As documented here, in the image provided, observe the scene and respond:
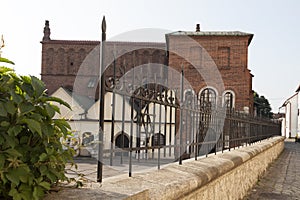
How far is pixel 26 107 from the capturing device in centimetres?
175

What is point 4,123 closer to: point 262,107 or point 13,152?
point 13,152

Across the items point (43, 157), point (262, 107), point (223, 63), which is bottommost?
point (43, 157)

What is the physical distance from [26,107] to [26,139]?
0.56 ft

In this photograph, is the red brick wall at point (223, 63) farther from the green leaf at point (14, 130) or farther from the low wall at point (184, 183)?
the green leaf at point (14, 130)

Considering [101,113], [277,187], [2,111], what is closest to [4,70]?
[2,111]

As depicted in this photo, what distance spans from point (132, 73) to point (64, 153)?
4.56 ft

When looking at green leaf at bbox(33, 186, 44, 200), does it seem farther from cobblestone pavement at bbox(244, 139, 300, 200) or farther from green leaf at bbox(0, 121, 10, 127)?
cobblestone pavement at bbox(244, 139, 300, 200)

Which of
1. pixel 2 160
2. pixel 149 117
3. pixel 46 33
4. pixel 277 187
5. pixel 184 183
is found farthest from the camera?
pixel 46 33

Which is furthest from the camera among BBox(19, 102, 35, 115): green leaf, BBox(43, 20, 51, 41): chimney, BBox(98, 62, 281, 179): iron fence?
BBox(43, 20, 51, 41): chimney

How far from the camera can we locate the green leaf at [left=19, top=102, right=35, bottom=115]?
174 cm

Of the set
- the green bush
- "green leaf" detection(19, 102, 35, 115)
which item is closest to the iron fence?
the green bush

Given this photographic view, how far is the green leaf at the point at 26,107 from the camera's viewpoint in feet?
5.70

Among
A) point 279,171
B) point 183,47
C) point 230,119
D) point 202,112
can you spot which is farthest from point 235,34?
point 202,112

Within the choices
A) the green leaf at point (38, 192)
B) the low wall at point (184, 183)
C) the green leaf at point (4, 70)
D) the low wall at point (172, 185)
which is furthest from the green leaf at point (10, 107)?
the low wall at point (184, 183)
